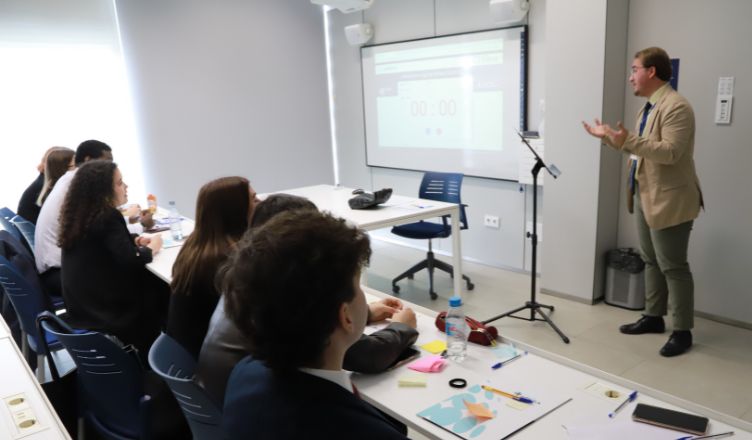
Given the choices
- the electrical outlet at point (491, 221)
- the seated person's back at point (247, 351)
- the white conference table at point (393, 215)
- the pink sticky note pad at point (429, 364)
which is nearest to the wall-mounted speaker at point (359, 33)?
the white conference table at point (393, 215)

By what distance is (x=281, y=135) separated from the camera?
6.06 m

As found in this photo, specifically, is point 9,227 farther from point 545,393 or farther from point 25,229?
point 545,393

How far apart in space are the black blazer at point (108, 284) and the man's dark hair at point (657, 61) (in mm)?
2844

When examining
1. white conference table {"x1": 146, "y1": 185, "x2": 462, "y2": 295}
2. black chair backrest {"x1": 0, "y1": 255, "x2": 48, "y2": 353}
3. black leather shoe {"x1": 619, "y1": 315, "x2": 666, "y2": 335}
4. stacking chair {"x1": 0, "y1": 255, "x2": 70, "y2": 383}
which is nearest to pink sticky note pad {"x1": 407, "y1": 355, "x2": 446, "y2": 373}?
white conference table {"x1": 146, "y1": 185, "x2": 462, "y2": 295}

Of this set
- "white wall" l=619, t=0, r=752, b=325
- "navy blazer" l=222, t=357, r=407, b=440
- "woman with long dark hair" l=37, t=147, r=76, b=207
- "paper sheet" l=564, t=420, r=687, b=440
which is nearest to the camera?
"navy blazer" l=222, t=357, r=407, b=440

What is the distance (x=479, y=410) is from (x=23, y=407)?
1.20 m

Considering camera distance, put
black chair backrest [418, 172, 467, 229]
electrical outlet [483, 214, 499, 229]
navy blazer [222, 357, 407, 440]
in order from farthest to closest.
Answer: electrical outlet [483, 214, 499, 229] → black chair backrest [418, 172, 467, 229] → navy blazer [222, 357, 407, 440]

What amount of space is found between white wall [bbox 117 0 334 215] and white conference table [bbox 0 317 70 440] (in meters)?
3.87

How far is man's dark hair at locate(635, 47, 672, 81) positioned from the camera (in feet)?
9.61

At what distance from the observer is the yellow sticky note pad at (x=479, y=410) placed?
1.33 meters

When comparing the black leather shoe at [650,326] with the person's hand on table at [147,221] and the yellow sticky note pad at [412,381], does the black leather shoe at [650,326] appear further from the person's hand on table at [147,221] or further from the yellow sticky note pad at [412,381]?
the person's hand on table at [147,221]

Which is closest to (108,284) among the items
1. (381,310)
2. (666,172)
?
(381,310)

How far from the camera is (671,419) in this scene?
1283 millimetres

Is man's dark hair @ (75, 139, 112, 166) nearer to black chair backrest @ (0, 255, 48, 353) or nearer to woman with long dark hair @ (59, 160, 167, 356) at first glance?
woman with long dark hair @ (59, 160, 167, 356)
